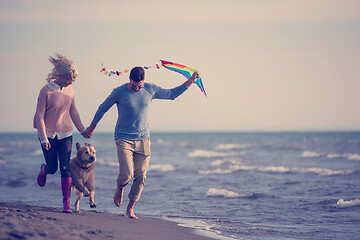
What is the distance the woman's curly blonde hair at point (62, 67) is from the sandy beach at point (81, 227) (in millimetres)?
1573

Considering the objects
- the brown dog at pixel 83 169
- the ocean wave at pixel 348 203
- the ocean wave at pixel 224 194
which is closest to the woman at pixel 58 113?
the brown dog at pixel 83 169

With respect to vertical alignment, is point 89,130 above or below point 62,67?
below

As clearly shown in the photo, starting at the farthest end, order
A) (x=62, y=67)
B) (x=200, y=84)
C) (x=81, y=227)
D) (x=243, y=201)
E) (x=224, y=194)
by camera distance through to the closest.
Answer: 1. (x=224, y=194)
2. (x=243, y=201)
3. (x=200, y=84)
4. (x=62, y=67)
5. (x=81, y=227)

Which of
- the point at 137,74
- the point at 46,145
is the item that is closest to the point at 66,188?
the point at 46,145

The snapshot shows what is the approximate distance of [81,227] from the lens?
181 inches

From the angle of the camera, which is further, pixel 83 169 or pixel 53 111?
pixel 83 169

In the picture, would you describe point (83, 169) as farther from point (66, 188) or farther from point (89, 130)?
point (89, 130)

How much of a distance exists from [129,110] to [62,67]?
894mm

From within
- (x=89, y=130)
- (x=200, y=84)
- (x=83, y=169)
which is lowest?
(x=83, y=169)

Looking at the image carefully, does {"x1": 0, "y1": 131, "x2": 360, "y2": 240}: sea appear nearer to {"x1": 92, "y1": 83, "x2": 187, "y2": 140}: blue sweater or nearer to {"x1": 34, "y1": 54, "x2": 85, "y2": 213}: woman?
{"x1": 92, "y1": 83, "x2": 187, "y2": 140}: blue sweater

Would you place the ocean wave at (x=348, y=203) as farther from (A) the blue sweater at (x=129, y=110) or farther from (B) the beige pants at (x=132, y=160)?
(A) the blue sweater at (x=129, y=110)

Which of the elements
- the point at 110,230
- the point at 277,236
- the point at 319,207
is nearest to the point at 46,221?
the point at 110,230

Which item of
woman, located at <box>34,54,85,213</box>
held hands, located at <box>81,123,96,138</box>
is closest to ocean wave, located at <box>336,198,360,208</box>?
held hands, located at <box>81,123,96,138</box>

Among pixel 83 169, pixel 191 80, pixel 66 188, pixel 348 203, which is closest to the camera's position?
pixel 66 188
